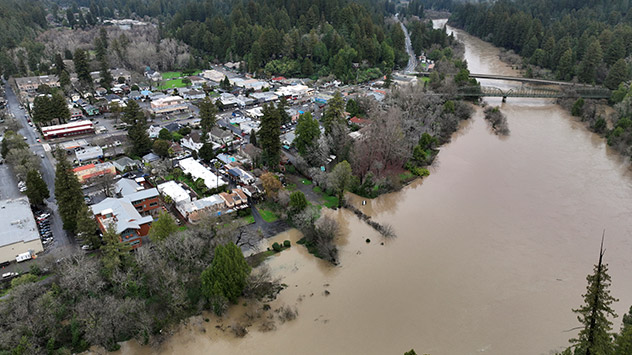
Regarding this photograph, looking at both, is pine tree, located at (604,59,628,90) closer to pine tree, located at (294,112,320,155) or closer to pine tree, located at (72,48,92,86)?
pine tree, located at (294,112,320,155)

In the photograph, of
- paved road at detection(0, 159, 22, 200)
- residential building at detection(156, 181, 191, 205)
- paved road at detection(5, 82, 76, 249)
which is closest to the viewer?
paved road at detection(5, 82, 76, 249)

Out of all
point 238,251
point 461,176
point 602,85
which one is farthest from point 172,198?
point 602,85

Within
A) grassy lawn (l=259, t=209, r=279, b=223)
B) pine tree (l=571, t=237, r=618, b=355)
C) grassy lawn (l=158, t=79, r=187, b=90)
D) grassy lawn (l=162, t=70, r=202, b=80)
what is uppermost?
pine tree (l=571, t=237, r=618, b=355)

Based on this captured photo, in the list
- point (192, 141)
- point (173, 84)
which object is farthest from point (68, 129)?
point (173, 84)

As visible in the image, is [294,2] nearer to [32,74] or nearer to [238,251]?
[32,74]

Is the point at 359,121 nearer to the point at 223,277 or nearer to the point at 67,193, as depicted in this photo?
the point at 223,277

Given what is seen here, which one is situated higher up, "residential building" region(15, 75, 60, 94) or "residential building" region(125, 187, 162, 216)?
"residential building" region(125, 187, 162, 216)

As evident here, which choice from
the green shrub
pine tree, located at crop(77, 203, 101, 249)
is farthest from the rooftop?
the green shrub
